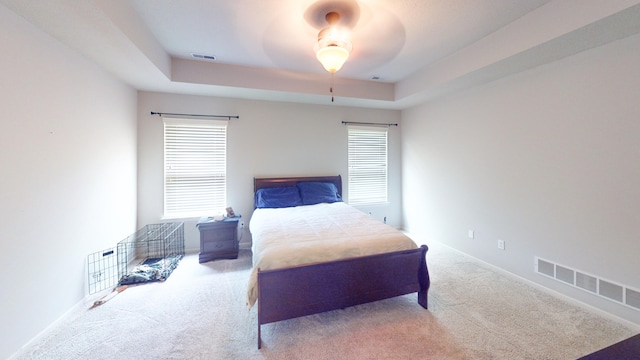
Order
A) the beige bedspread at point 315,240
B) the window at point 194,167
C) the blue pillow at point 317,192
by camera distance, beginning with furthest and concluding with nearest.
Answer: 1. the blue pillow at point 317,192
2. the window at point 194,167
3. the beige bedspread at point 315,240

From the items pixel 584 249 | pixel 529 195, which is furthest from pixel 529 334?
pixel 529 195

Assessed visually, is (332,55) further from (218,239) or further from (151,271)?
(151,271)

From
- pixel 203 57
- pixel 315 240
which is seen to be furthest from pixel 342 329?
pixel 203 57

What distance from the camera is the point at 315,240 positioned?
7.43 ft

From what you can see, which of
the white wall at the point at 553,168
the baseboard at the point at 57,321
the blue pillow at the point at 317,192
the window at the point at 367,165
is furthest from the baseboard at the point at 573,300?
the baseboard at the point at 57,321

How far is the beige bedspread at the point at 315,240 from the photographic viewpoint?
78.5 inches

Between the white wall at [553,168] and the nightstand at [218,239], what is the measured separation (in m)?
3.38

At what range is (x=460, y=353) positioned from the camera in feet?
5.82

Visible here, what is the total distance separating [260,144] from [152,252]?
2.32 metres

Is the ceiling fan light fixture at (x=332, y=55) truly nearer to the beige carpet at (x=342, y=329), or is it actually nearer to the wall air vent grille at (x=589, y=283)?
the beige carpet at (x=342, y=329)

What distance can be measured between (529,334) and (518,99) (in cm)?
246

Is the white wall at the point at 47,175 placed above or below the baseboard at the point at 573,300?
above

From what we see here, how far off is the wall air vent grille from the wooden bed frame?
4.87 feet

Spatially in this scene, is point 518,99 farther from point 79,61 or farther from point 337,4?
point 79,61
